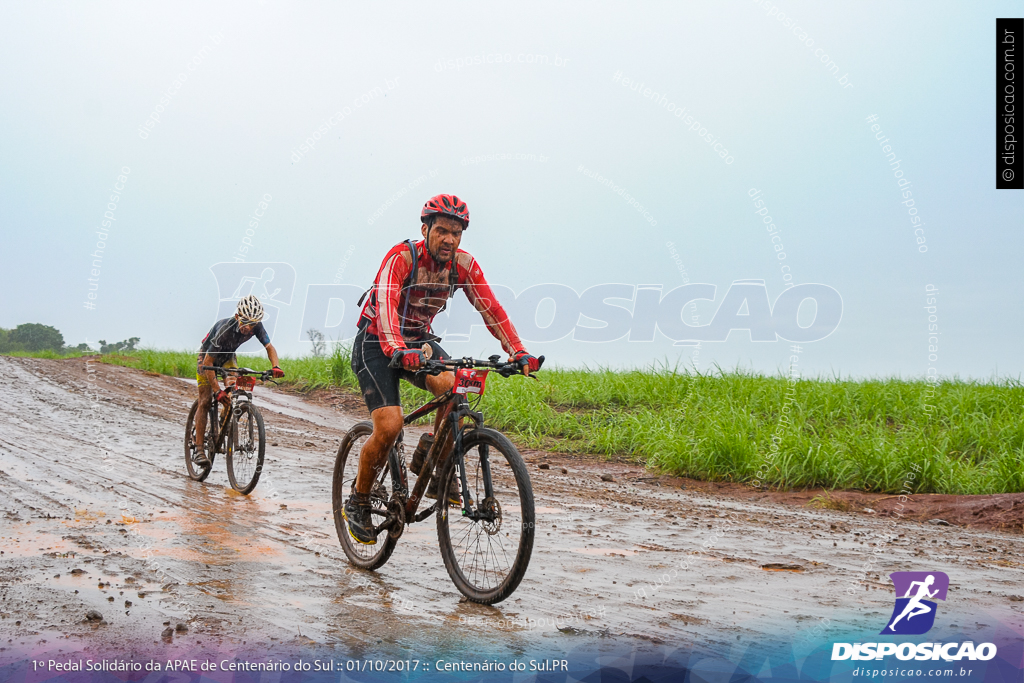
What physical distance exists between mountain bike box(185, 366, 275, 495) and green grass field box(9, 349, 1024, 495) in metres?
4.21

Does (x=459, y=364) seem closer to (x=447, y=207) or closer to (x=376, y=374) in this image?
(x=376, y=374)

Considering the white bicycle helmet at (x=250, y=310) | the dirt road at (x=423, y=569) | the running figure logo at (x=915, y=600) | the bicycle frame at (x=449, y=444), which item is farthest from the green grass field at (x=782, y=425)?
the bicycle frame at (x=449, y=444)

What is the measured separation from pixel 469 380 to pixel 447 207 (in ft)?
3.80

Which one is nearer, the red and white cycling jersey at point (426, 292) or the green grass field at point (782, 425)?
the red and white cycling jersey at point (426, 292)

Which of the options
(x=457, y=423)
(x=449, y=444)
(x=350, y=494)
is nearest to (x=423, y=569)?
(x=350, y=494)

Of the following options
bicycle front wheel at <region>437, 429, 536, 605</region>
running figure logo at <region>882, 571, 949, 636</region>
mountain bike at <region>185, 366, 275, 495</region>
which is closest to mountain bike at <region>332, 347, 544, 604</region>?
bicycle front wheel at <region>437, 429, 536, 605</region>

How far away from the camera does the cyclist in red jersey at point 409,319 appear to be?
4.95m

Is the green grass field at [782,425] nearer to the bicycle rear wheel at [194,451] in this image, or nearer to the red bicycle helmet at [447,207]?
the bicycle rear wheel at [194,451]

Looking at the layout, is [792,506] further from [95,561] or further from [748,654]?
→ [95,561]

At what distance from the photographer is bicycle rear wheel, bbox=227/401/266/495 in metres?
8.23

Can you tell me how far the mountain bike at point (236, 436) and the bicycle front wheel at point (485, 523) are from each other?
4.05 metres

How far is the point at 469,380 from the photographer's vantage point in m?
4.63

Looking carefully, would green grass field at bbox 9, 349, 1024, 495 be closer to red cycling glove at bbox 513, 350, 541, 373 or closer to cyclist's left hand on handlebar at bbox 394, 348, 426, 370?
red cycling glove at bbox 513, 350, 541, 373

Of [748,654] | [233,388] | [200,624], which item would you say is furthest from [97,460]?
[748,654]
